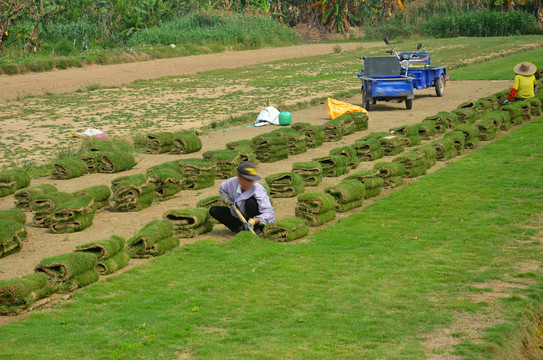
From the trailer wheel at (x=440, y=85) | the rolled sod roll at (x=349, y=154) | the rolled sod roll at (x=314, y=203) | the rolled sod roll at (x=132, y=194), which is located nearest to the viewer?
the rolled sod roll at (x=314, y=203)

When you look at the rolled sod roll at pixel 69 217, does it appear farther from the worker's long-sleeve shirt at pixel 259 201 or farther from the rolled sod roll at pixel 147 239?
the worker's long-sleeve shirt at pixel 259 201

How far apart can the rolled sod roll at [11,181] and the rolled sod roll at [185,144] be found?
4.85 m

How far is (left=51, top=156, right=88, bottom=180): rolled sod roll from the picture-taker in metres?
17.2

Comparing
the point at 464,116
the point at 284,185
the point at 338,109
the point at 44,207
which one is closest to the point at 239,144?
the point at 284,185

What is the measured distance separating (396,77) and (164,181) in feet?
46.2

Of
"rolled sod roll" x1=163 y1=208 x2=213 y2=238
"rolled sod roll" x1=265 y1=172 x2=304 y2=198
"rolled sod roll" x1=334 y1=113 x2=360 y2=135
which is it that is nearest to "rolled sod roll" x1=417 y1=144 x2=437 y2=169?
"rolled sod roll" x1=265 y1=172 x2=304 y2=198

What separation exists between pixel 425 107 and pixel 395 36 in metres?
46.5

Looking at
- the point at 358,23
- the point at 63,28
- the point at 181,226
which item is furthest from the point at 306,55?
the point at 181,226

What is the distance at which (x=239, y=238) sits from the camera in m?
11.3

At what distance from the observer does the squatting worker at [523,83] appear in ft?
78.9

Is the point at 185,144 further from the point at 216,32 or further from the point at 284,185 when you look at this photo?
the point at 216,32

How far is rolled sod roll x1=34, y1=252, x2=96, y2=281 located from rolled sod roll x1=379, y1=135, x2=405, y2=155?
10.8 meters

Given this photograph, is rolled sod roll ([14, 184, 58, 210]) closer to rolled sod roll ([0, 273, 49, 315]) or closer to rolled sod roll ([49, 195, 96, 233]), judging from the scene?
rolled sod roll ([49, 195, 96, 233])

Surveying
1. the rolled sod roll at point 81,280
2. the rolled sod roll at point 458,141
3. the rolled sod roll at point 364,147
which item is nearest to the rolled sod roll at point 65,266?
the rolled sod roll at point 81,280
